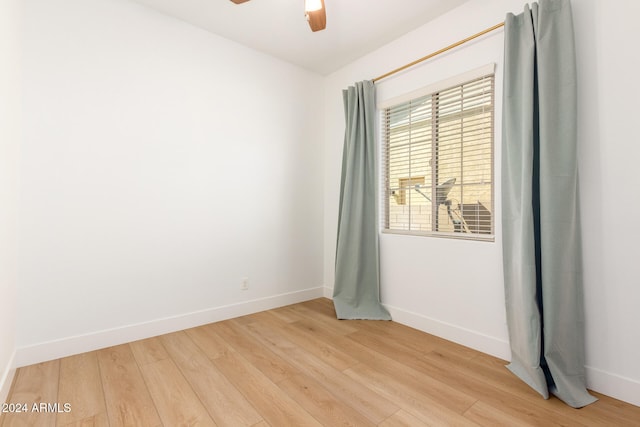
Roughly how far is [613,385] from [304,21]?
315 centimetres

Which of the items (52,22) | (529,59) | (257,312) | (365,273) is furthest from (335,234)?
(52,22)

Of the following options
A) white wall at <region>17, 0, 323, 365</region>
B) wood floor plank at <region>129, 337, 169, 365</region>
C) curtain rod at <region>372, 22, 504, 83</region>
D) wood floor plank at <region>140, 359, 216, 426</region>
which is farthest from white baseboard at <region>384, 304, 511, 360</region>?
curtain rod at <region>372, 22, 504, 83</region>

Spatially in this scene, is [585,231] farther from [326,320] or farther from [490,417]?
[326,320]

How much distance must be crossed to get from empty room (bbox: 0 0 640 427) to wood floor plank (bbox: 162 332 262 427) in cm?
2

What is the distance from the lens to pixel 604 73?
1.68m

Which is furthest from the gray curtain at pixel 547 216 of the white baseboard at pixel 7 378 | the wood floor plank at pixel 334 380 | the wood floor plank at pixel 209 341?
the white baseboard at pixel 7 378

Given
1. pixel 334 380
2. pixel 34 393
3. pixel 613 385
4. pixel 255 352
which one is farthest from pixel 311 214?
pixel 613 385

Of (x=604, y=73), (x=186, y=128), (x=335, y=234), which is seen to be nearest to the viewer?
(x=604, y=73)

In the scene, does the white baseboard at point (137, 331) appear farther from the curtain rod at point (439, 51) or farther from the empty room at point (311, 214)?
the curtain rod at point (439, 51)

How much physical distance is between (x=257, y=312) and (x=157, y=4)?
107 inches

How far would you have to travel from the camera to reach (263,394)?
167 centimetres

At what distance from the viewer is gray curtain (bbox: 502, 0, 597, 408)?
168 cm

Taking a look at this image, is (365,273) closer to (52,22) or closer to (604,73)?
(604,73)

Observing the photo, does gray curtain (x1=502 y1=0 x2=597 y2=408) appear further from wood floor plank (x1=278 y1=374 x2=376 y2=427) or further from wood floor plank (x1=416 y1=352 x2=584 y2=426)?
wood floor plank (x1=278 y1=374 x2=376 y2=427)
